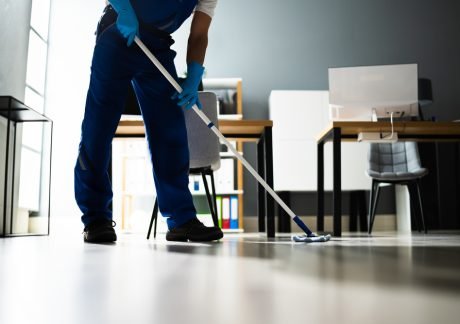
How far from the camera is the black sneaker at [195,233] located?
2039 mm

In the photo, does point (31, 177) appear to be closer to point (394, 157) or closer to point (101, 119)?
point (101, 119)

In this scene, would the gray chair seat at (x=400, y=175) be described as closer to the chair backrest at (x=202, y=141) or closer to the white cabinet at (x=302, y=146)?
the white cabinet at (x=302, y=146)

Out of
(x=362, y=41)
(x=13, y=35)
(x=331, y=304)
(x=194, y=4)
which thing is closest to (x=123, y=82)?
(x=194, y=4)

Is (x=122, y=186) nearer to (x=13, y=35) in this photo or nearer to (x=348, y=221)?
(x=13, y=35)

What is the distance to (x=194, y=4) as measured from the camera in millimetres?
2072

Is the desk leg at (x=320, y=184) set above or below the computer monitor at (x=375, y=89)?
below

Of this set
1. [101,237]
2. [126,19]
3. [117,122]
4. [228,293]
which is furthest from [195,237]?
[228,293]

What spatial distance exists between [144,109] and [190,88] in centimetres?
21

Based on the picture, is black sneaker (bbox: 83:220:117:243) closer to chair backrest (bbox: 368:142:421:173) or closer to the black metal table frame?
the black metal table frame

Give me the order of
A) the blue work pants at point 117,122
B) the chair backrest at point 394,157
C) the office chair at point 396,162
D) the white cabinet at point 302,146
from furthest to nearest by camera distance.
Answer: the white cabinet at point 302,146, the chair backrest at point 394,157, the office chair at point 396,162, the blue work pants at point 117,122

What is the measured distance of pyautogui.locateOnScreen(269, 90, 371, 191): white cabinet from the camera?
4863 mm

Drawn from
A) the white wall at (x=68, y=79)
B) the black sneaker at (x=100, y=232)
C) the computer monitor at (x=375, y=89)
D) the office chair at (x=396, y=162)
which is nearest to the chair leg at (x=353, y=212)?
the office chair at (x=396, y=162)

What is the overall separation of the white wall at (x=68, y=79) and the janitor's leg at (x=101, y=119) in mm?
3343

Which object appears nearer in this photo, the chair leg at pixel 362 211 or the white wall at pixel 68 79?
the chair leg at pixel 362 211
